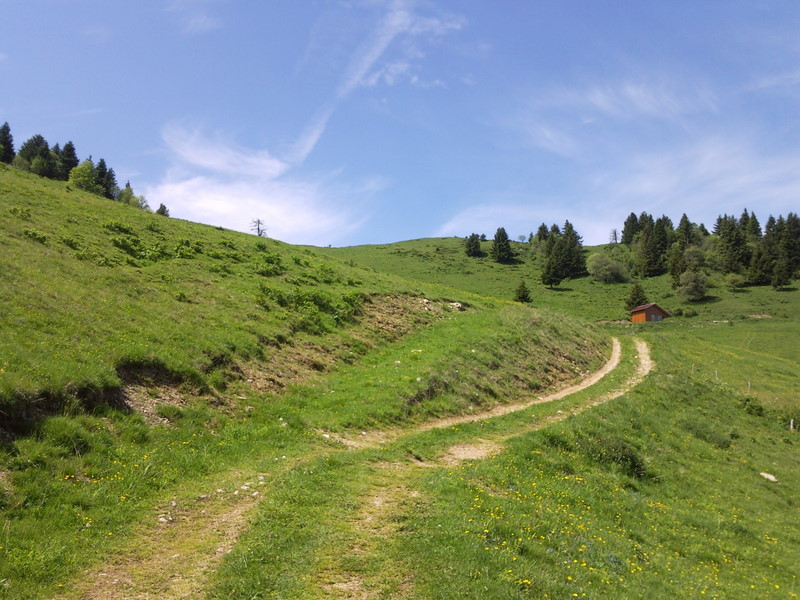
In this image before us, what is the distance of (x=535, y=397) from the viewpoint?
87.4 ft

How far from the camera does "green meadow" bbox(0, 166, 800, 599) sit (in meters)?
8.45

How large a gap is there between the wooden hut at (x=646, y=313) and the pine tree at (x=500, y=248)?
182 ft

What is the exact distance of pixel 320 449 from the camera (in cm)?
1460

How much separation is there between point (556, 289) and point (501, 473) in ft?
343

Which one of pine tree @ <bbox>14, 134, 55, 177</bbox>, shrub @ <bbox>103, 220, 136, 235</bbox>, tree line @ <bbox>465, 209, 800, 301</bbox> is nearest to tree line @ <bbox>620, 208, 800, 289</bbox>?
tree line @ <bbox>465, 209, 800, 301</bbox>

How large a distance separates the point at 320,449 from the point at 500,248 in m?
132

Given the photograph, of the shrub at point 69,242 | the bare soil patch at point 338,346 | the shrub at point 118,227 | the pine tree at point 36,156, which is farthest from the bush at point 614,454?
the pine tree at point 36,156

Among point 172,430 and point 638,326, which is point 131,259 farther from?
point 638,326

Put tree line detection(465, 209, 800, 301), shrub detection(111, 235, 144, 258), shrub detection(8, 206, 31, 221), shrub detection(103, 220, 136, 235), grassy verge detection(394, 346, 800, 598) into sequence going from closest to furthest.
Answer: grassy verge detection(394, 346, 800, 598) → shrub detection(8, 206, 31, 221) → shrub detection(111, 235, 144, 258) → shrub detection(103, 220, 136, 235) → tree line detection(465, 209, 800, 301)

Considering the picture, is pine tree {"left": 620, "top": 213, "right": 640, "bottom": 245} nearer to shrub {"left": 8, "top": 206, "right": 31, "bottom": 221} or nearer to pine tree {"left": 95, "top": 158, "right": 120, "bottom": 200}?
pine tree {"left": 95, "top": 158, "right": 120, "bottom": 200}

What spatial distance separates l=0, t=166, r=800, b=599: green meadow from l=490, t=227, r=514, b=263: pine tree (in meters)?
107

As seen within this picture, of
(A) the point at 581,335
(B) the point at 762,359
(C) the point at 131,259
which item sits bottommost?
(B) the point at 762,359

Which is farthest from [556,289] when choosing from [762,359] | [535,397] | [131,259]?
[131,259]

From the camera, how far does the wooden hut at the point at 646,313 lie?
286 feet
